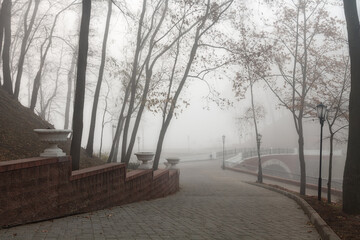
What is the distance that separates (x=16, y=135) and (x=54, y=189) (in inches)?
216

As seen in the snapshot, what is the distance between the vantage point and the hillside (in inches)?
346

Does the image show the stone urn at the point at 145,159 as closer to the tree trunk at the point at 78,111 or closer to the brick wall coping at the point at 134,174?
the brick wall coping at the point at 134,174

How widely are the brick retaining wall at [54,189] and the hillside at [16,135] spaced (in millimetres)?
2437

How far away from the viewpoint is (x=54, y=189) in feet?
18.5

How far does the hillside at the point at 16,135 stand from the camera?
28.8 ft

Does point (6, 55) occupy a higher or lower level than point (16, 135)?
higher

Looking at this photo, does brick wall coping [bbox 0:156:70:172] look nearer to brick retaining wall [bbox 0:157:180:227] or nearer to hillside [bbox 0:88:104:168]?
brick retaining wall [bbox 0:157:180:227]

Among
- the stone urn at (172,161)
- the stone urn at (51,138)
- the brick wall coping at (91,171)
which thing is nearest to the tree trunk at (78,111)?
the brick wall coping at (91,171)

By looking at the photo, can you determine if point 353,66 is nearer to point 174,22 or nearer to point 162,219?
point 162,219

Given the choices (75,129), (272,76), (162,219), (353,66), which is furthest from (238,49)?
(162,219)

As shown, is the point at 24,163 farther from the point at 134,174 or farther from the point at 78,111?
the point at 134,174

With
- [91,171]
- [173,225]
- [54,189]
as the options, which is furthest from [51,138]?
[173,225]

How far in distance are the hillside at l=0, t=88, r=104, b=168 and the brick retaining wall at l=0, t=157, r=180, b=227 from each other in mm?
2437

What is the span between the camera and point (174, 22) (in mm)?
15781
